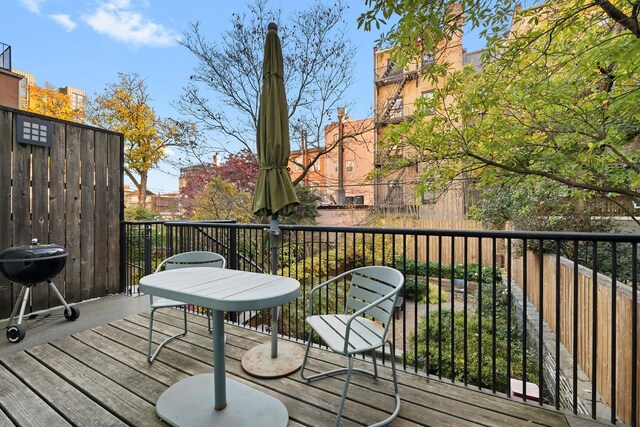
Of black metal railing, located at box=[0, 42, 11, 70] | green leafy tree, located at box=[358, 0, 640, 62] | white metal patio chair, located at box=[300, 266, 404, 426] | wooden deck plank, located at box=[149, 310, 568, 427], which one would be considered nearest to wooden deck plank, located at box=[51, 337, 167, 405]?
white metal patio chair, located at box=[300, 266, 404, 426]

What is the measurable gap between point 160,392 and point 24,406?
0.76m

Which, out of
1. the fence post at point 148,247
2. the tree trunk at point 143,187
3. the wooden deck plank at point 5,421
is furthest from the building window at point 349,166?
the wooden deck plank at point 5,421

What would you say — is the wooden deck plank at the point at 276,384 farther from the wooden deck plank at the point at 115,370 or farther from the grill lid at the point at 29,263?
the grill lid at the point at 29,263

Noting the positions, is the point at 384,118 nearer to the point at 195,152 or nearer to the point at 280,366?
the point at 195,152

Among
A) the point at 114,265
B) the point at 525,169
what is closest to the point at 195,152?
the point at 114,265

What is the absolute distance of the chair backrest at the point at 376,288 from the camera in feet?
6.02

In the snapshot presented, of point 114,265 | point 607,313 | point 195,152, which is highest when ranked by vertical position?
point 195,152

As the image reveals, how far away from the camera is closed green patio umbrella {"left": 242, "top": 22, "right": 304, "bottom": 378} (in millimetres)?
2395

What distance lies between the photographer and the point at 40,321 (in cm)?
320

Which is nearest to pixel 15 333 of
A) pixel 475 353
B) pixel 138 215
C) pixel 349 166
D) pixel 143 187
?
pixel 475 353

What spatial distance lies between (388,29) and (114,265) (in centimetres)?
450

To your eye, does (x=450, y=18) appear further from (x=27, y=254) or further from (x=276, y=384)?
(x=27, y=254)

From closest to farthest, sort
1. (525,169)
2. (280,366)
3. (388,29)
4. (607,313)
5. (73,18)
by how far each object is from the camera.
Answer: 1. (280,366)
2. (388,29)
3. (607,313)
4. (525,169)
5. (73,18)

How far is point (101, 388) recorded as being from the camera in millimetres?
2016
